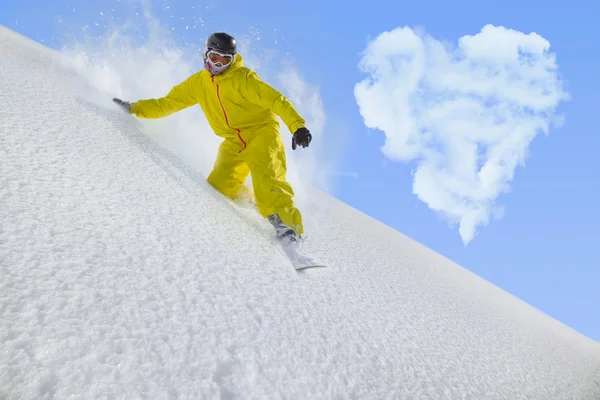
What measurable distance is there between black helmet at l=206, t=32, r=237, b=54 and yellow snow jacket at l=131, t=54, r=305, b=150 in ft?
0.30

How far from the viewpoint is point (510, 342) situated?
2.18 m

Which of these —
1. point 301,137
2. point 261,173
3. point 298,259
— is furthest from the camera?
point 261,173

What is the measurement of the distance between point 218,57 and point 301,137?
0.73 m

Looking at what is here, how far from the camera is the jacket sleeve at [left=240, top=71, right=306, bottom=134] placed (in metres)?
2.06

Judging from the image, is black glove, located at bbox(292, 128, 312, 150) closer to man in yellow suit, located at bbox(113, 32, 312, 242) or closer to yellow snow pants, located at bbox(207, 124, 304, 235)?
man in yellow suit, located at bbox(113, 32, 312, 242)

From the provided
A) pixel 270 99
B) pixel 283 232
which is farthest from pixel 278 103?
pixel 283 232

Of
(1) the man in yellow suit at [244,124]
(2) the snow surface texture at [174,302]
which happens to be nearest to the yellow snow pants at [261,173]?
(1) the man in yellow suit at [244,124]

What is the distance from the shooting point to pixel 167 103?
261cm

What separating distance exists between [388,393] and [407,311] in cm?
77

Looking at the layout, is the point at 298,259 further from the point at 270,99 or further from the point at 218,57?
the point at 218,57

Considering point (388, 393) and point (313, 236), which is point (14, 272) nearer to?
point (388, 393)

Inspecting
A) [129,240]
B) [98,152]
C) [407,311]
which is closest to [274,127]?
[98,152]

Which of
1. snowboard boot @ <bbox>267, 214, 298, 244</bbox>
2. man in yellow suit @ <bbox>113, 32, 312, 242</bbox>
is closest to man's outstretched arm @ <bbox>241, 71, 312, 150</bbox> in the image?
man in yellow suit @ <bbox>113, 32, 312, 242</bbox>

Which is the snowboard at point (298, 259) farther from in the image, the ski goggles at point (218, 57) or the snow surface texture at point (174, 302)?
the ski goggles at point (218, 57)
